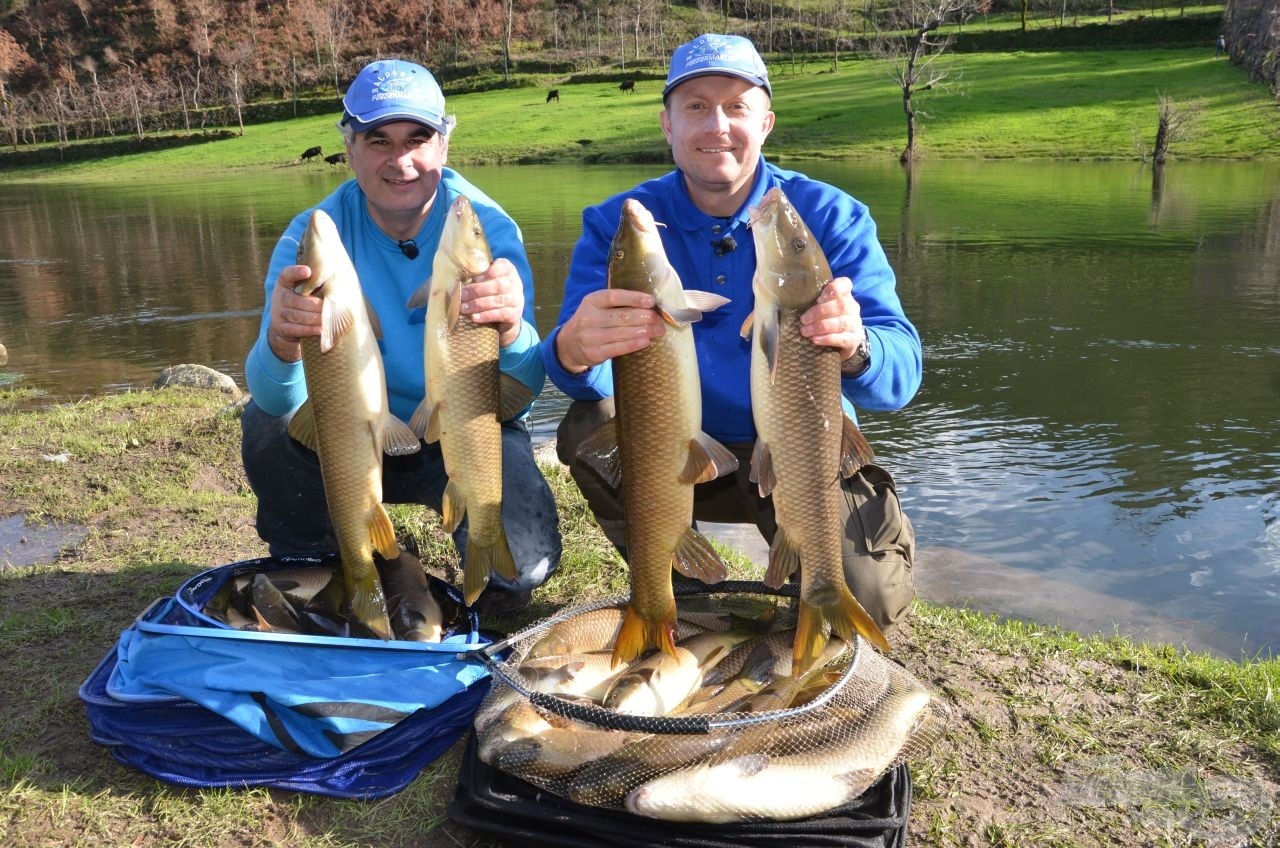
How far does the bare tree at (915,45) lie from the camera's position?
139ft

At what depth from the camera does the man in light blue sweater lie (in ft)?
12.3

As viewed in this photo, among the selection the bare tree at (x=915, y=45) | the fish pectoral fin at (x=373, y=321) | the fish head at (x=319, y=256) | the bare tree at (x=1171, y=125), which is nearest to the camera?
the fish head at (x=319, y=256)

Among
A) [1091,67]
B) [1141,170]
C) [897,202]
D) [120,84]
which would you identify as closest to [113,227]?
[897,202]

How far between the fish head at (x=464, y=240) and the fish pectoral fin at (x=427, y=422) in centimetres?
53

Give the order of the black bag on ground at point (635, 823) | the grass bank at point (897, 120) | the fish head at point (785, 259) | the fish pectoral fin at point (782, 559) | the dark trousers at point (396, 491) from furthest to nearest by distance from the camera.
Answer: the grass bank at point (897, 120) < the dark trousers at point (396, 491) < the fish pectoral fin at point (782, 559) < the fish head at point (785, 259) < the black bag on ground at point (635, 823)

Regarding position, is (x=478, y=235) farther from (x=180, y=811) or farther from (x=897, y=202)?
(x=897, y=202)

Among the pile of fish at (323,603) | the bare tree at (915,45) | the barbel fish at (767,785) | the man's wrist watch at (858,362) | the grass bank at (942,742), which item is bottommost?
the grass bank at (942,742)

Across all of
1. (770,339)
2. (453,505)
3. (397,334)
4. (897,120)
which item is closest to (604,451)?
(453,505)

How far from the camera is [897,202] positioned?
27.0m

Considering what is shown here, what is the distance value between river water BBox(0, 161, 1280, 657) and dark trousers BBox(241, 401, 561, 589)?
2.69 m

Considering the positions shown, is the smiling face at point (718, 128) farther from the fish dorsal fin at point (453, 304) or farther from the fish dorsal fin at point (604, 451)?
the fish dorsal fin at point (604, 451)

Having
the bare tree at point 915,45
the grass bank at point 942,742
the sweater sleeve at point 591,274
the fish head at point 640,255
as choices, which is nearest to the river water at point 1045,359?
the grass bank at point 942,742

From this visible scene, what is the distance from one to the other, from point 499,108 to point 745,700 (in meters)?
68.1

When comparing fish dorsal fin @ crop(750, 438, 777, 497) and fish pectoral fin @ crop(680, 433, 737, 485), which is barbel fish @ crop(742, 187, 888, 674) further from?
fish pectoral fin @ crop(680, 433, 737, 485)
